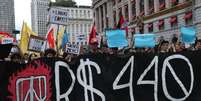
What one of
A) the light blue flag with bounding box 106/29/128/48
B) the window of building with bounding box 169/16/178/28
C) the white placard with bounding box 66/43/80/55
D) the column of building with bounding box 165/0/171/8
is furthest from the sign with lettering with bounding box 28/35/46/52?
the column of building with bounding box 165/0/171/8

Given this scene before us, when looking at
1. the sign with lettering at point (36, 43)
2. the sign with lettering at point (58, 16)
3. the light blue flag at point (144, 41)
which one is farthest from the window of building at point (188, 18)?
the sign with lettering at point (36, 43)

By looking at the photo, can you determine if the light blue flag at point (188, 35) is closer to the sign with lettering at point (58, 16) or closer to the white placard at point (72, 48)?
the white placard at point (72, 48)

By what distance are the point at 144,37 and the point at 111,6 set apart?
63640 millimetres

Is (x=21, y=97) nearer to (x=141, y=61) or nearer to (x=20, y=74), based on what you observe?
(x=20, y=74)

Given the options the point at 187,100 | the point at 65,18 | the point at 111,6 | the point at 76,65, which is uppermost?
the point at 111,6

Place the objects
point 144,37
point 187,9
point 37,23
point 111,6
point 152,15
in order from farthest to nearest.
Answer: point 111,6, point 152,15, point 187,9, point 37,23, point 144,37

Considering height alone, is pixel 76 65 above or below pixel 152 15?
below

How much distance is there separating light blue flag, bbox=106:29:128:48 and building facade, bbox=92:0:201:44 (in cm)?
2913

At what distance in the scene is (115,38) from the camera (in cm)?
1316

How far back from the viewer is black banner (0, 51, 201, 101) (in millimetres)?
7453

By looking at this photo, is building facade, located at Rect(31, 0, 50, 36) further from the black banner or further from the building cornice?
the black banner

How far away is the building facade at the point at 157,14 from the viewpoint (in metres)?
45.0

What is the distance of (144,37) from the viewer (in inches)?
529

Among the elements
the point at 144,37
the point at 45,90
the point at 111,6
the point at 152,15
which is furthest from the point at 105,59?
the point at 111,6
